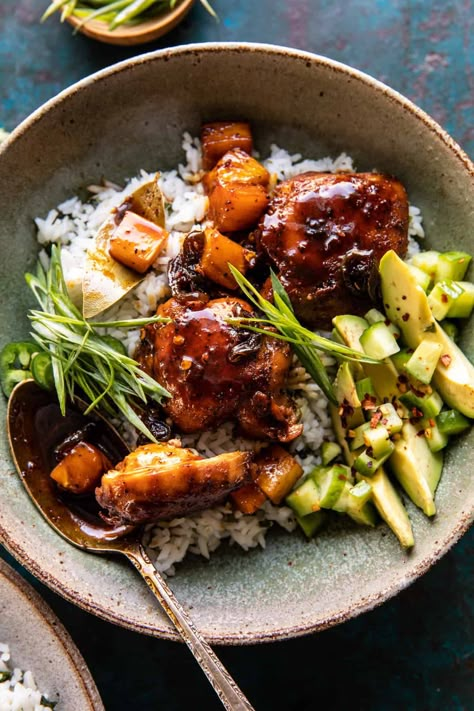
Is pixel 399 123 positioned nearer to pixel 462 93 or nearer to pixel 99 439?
pixel 462 93

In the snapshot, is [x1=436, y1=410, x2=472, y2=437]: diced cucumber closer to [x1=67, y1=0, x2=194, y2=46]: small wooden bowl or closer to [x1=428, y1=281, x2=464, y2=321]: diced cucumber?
[x1=428, y1=281, x2=464, y2=321]: diced cucumber

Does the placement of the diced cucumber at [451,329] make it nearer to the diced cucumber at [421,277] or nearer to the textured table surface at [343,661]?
the diced cucumber at [421,277]

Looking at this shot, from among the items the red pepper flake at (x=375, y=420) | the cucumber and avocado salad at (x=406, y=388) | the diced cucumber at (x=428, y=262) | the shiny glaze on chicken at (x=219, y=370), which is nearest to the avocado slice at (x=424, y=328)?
the cucumber and avocado salad at (x=406, y=388)

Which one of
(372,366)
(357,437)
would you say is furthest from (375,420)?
(372,366)

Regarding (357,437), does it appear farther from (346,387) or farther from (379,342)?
(379,342)

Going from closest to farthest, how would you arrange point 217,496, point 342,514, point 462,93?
point 217,496, point 342,514, point 462,93

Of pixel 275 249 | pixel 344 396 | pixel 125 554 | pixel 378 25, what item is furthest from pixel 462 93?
pixel 125 554
